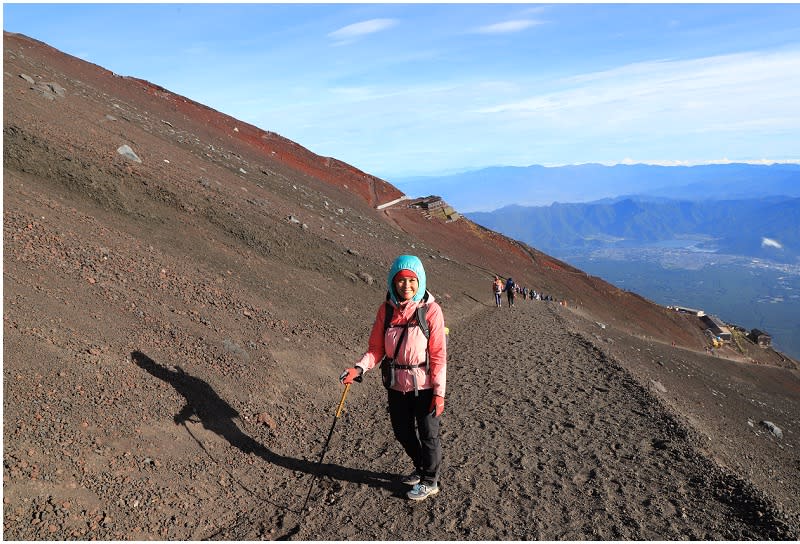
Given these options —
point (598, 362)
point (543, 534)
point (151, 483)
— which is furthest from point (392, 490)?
point (598, 362)

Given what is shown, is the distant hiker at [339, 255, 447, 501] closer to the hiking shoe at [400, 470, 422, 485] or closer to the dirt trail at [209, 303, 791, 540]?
the hiking shoe at [400, 470, 422, 485]

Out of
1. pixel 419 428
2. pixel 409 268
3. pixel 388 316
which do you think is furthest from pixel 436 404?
pixel 409 268

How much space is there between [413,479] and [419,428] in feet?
2.53

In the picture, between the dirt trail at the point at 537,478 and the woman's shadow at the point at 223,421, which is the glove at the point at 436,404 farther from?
the woman's shadow at the point at 223,421

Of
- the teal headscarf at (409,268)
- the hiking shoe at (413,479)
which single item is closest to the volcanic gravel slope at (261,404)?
the hiking shoe at (413,479)

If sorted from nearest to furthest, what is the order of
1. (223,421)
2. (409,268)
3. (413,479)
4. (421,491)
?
(409,268)
(421,491)
(413,479)
(223,421)

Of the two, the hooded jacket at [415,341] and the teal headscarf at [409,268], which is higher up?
the teal headscarf at [409,268]

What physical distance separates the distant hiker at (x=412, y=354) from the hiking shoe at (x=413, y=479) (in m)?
0.38

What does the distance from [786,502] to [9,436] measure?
28.1ft

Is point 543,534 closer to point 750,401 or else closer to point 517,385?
point 517,385

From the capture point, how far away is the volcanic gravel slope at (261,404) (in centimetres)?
536

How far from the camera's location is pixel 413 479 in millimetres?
6020

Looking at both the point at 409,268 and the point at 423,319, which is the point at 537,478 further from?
the point at 409,268

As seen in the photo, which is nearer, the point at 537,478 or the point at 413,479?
the point at 413,479
